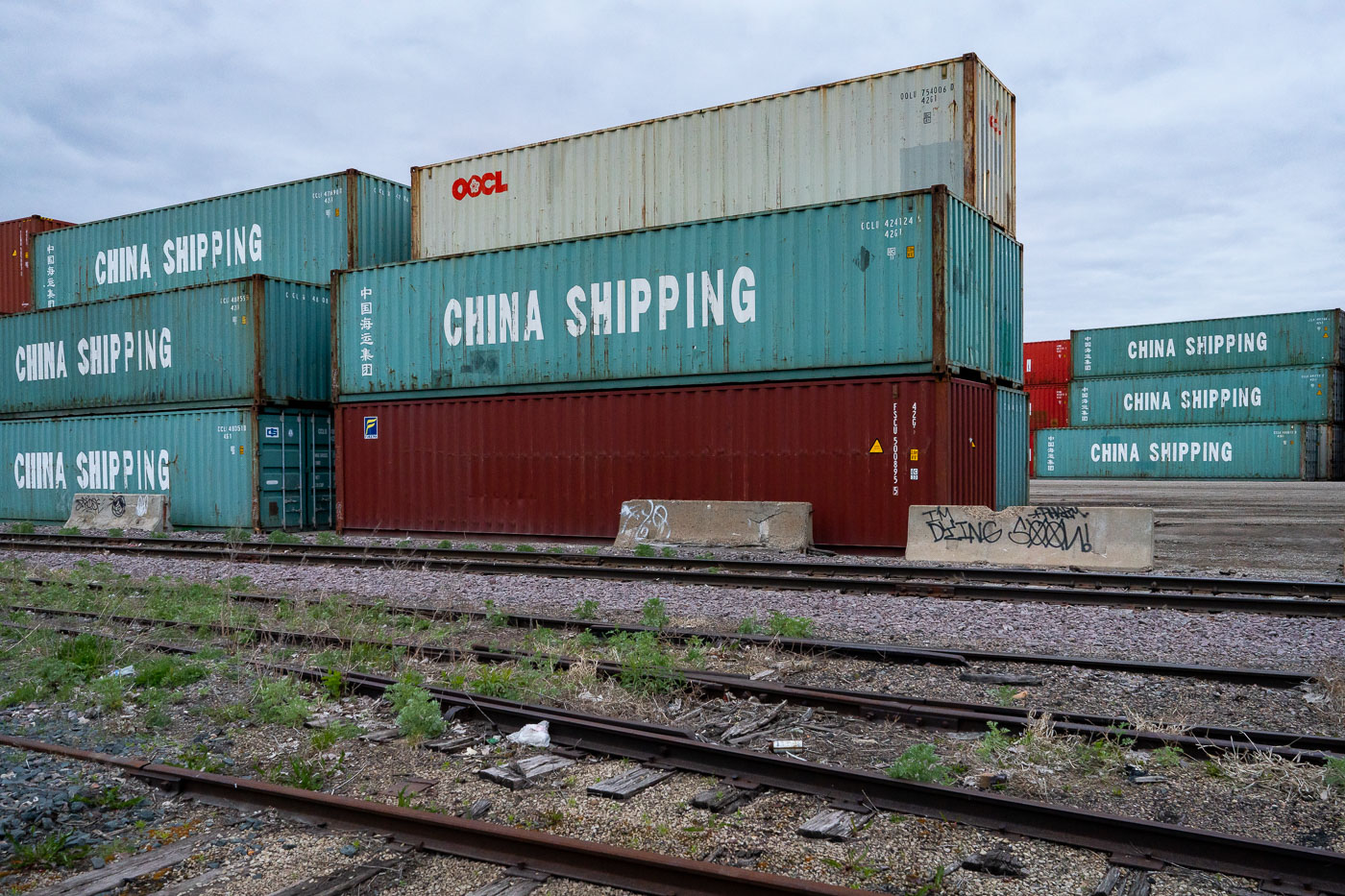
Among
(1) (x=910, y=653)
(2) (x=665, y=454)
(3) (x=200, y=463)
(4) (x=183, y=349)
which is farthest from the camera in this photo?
(4) (x=183, y=349)

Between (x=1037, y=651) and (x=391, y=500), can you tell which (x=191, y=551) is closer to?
(x=391, y=500)

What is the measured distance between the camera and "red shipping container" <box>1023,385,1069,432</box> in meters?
52.4

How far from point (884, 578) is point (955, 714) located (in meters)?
6.01

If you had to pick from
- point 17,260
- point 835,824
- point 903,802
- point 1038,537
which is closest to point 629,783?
point 835,824

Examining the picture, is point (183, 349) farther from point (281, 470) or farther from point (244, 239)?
point (281, 470)

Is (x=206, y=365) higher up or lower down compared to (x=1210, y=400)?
lower down

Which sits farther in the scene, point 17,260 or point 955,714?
point 17,260

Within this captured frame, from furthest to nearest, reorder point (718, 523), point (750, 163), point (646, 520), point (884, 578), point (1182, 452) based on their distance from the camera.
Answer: point (1182, 452), point (750, 163), point (646, 520), point (718, 523), point (884, 578)

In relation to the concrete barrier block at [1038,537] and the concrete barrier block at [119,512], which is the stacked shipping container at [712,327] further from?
the concrete barrier block at [119,512]

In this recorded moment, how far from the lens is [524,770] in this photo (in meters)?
4.60

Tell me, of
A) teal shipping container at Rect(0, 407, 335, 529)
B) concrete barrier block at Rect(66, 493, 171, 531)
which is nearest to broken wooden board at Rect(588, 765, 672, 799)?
teal shipping container at Rect(0, 407, 335, 529)

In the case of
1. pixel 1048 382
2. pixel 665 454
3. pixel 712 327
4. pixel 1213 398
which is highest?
pixel 1048 382

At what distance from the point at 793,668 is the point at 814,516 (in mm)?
7635

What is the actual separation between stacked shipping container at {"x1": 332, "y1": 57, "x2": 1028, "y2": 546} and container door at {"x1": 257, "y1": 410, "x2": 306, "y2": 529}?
1223 millimetres
